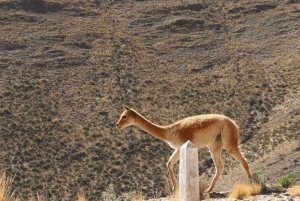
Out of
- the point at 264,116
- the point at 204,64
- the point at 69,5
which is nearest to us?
the point at 264,116

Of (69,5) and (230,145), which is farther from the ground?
(230,145)

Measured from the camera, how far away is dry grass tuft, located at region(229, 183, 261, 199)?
941cm

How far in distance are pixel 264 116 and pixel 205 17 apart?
23.6 metres

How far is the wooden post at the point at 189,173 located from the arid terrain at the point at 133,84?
17027 millimetres

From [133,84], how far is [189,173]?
115 feet

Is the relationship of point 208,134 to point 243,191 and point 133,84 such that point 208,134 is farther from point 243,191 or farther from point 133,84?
point 133,84

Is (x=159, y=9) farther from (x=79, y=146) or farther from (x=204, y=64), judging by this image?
(x=79, y=146)

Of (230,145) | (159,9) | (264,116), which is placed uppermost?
(230,145)

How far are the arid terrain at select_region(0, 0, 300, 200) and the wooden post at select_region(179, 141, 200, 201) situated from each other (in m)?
17.0

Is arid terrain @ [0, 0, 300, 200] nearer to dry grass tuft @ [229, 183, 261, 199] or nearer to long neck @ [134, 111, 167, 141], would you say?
long neck @ [134, 111, 167, 141]

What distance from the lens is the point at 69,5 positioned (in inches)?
2287

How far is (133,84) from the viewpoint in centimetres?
4272

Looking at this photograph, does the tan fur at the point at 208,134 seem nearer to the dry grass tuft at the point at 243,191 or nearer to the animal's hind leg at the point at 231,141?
the animal's hind leg at the point at 231,141

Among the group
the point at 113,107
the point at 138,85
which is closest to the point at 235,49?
the point at 138,85
